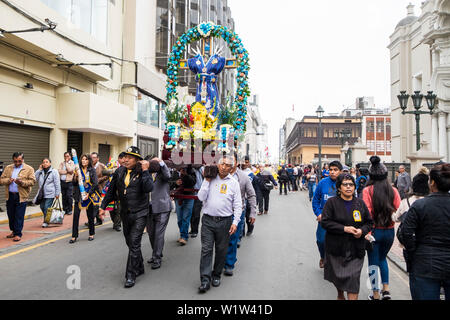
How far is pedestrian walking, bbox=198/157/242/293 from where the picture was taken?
4410mm

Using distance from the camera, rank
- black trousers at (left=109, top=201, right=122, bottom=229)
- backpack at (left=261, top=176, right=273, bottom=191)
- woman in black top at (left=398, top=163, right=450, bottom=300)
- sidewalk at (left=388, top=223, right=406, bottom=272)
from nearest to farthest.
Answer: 1. woman in black top at (left=398, top=163, right=450, bottom=300)
2. sidewalk at (left=388, top=223, right=406, bottom=272)
3. black trousers at (left=109, top=201, right=122, bottom=229)
4. backpack at (left=261, top=176, right=273, bottom=191)


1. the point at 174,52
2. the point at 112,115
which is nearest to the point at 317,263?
the point at 174,52

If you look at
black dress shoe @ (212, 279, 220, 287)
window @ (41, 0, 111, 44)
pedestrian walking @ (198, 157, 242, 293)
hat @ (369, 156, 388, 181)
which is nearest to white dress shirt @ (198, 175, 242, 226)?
pedestrian walking @ (198, 157, 242, 293)

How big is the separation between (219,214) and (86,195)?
3781 mm

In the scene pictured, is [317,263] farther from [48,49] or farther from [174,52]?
[48,49]

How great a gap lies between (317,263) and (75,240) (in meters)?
5.17

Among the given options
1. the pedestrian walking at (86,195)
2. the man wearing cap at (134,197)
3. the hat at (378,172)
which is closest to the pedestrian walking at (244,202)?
the man wearing cap at (134,197)

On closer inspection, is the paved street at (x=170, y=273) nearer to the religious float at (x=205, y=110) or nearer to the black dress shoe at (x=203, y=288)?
the black dress shoe at (x=203, y=288)

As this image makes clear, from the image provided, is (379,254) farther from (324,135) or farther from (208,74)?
(324,135)

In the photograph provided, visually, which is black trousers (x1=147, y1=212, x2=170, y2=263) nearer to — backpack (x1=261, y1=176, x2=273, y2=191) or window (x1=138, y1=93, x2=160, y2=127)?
backpack (x1=261, y1=176, x2=273, y2=191)

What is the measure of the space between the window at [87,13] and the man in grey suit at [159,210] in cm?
987

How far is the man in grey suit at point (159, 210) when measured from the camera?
5.19 metres

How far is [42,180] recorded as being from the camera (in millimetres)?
8164
